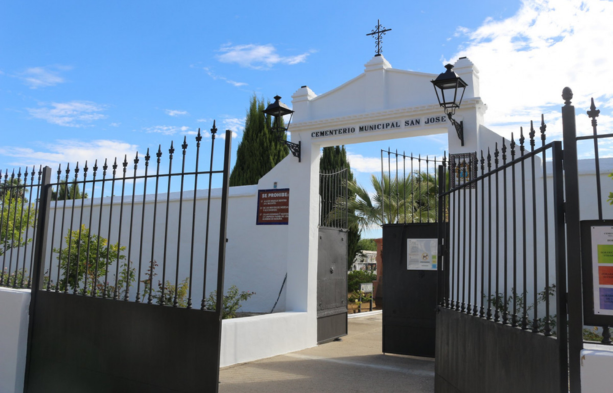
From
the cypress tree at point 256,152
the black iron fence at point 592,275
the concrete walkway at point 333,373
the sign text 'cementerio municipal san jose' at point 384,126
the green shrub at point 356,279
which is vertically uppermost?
the cypress tree at point 256,152

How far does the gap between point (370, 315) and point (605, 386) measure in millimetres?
11363

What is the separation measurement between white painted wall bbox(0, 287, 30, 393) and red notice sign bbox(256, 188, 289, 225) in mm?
4611

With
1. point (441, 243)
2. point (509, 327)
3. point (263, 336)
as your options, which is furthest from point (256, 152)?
point (509, 327)

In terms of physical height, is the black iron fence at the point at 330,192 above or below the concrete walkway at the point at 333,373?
above

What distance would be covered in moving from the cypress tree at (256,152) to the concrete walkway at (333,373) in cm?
1256

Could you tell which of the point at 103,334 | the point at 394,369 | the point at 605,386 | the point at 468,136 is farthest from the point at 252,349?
the point at 605,386

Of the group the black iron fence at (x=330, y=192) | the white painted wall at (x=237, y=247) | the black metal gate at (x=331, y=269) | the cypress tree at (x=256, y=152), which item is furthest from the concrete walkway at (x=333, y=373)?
the cypress tree at (x=256, y=152)

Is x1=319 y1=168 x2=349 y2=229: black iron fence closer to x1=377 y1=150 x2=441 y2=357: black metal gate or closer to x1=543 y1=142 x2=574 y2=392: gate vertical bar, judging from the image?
x1=377 y1=150 x2=441 y2=357: black metal gate

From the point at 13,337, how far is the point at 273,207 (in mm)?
4985

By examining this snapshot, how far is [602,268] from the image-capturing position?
2711 millimetres

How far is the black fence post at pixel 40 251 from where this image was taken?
5.73 m

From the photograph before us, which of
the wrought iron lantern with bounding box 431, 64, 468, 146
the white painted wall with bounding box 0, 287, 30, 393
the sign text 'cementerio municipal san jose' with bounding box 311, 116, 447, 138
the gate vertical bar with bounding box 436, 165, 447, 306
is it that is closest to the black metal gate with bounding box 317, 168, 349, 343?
the sign text 'cementerio municipal san jose' with bounding box 311, 116, 447, 138

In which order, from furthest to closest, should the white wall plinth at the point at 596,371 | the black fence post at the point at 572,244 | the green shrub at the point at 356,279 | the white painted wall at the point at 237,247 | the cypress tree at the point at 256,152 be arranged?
the cypress tree at the point at 256,152 → the green shrub at the point at 356,279 → the white painted wall at the point at 237,247 → the black fence post at the point at 572,244 → the white wall plinth at the point at 596,371

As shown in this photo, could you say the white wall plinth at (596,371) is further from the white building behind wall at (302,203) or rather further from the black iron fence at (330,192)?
the black iron fence at (330,192)
